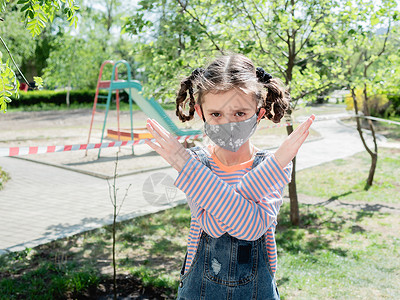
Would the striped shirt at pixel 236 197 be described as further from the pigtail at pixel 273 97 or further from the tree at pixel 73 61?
the tree at pixel 73 61

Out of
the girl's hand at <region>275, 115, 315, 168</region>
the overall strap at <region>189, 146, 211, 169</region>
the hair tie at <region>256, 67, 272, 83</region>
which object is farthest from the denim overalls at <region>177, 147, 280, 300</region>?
the hair tie at <region>256, 67, 272, 83</region>

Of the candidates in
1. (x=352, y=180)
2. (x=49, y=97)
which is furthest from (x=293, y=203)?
(x=49, y=97)

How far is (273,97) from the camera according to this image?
66.4 inches

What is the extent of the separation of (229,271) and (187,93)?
0.72 metres

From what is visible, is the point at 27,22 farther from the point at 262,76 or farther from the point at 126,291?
the point at 126,291

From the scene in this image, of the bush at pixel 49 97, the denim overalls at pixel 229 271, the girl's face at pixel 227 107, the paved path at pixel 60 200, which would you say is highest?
Answer: the girl's face at pixel 227 107

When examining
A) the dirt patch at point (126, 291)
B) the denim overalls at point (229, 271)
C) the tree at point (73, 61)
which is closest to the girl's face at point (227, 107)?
the denim overalls at point (229, 271)

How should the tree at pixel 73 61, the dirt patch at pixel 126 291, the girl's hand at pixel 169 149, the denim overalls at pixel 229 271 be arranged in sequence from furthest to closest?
the tree at pixel 73 61, the dirt patch at pixel 126 291, the denim overalls at pixel 229 271, the girl's hand at pixel 169 149

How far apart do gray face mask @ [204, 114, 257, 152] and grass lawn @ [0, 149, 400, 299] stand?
2.87 m

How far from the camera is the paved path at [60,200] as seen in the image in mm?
5898

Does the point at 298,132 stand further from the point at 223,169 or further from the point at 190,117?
the point at 190,117

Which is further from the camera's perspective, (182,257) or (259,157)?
(182,257)

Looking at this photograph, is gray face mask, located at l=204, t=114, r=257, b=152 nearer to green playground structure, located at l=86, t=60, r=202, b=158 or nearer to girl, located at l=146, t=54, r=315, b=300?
girl, located at l=146, t=54, r=315, b=300

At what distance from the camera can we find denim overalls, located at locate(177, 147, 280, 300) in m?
1.51
